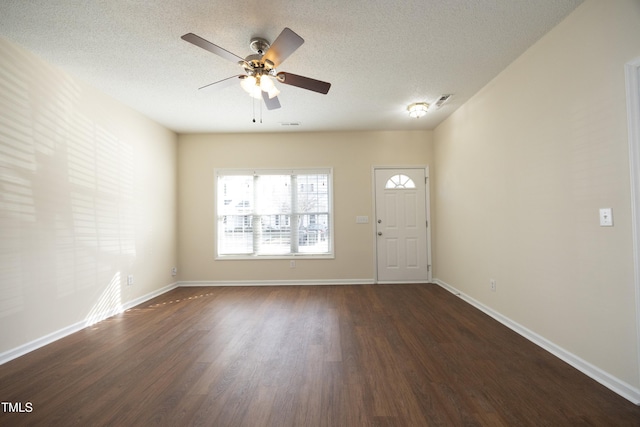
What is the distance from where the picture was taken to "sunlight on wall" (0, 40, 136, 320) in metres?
2.40

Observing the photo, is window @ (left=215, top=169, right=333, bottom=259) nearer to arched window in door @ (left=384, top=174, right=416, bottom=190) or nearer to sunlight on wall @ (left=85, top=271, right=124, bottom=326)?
arched window in door @ (left=384, top=174, right=416, bottom=190)

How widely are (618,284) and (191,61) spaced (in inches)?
150

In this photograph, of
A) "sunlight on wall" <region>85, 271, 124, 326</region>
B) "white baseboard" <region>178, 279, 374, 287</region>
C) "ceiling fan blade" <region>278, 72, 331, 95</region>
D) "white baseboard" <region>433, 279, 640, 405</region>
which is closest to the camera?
"white baseboard" <region>433, 279, 640, 405</region>

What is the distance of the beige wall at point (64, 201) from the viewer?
241cm

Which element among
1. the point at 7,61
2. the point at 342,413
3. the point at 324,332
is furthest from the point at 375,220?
the point at 7,61

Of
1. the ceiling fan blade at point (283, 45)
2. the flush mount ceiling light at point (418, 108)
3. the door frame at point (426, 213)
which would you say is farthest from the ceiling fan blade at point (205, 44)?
the door frame at point (426, 213)

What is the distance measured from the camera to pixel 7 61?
239cm

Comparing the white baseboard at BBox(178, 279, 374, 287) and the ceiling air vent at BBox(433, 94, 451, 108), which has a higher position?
the ceiling air vent at BBox(433, 94, 451, 108)

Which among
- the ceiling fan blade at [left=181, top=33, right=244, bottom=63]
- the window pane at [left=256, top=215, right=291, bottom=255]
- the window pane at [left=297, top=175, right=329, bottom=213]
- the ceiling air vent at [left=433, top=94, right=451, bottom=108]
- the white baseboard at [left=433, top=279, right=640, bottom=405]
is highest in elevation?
the ceiling air vent at [left=433, top=94, right=451, bottom=108]

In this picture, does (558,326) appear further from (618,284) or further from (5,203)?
(5,203)

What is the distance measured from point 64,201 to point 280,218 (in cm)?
284

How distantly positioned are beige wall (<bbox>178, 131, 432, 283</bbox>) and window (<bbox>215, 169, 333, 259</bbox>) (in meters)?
0.14

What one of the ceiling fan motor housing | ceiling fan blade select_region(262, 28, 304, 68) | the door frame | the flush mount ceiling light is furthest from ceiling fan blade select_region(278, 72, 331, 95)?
the door frame

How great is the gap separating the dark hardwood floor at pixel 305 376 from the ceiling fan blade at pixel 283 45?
7.80 feet
